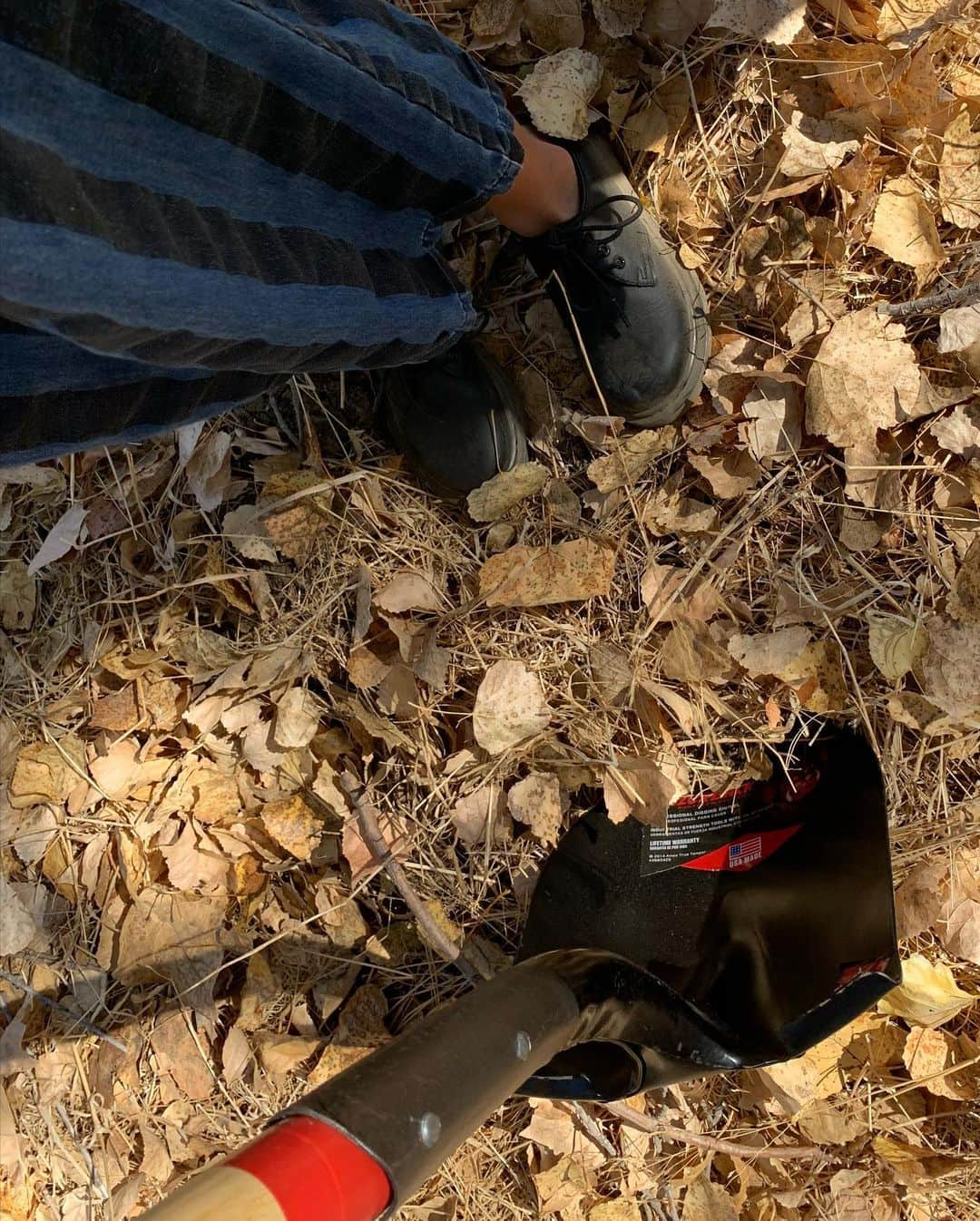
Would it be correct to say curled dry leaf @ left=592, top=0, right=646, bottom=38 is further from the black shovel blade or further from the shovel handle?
the shovel handle

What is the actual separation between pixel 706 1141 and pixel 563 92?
1594mm

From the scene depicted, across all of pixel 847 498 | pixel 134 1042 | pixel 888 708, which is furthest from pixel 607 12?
pixel 134 1042

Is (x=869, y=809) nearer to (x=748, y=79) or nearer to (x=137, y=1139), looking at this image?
(x=748, y=79)

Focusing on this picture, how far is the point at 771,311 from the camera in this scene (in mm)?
1358

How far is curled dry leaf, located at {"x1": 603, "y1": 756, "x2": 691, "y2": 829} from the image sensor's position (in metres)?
1.34

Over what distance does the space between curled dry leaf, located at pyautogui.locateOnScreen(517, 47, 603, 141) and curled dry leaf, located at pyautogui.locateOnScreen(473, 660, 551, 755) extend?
784mm

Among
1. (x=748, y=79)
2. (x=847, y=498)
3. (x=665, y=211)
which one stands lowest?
(x=847, y=498)

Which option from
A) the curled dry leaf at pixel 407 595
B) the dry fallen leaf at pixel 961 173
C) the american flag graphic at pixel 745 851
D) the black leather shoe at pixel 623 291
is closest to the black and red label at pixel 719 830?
the american flag graphic at pixel 745 851

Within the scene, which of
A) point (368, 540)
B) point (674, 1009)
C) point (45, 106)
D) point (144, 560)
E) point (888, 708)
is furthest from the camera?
point (144, 560)

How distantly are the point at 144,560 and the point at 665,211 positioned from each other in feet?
3.33

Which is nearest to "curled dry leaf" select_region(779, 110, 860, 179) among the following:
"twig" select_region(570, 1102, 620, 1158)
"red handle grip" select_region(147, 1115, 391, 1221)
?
"red handle grip" select_region(147, 1115, 391, 1221)

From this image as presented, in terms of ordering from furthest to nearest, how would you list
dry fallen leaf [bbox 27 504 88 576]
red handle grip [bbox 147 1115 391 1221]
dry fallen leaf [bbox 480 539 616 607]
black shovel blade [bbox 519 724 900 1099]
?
dry fallen leaf [bbox 27 504 88 576] → dry fallen leaf [bbox 480 539 616 607] → black shovel blade [bbox 519 724 900 1099] → red handle grip [bbox 147 1115 391 1221]

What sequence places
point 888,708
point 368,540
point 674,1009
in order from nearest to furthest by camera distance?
point 674,1009 < point 888,708 < point 368,540

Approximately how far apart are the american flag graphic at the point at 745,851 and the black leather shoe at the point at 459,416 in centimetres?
68
